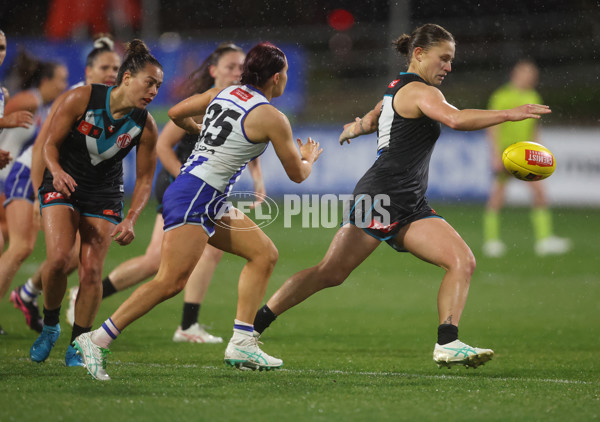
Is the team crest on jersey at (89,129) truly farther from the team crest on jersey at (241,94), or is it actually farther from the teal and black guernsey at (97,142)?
the team crest on jersey at (241,94)

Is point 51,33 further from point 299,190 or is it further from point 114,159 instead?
point 114,159

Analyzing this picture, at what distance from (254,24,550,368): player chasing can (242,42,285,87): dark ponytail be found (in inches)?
32.3

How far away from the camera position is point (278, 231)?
15352 mm

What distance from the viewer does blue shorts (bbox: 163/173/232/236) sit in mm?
5059

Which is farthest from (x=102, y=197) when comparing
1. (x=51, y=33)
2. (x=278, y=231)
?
(x=51, y=33)

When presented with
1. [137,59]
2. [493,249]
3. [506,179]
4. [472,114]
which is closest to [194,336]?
[137,59]

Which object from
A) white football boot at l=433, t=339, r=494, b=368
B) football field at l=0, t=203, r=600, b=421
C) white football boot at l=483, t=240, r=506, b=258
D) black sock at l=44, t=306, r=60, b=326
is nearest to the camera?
football field at l=0, t=203, r=600, b=421

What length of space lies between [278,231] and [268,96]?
10080 millimetres

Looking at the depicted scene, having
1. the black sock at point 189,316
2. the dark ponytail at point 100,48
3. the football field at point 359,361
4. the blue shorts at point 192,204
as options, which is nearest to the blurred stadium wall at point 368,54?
the football field at point 359,361

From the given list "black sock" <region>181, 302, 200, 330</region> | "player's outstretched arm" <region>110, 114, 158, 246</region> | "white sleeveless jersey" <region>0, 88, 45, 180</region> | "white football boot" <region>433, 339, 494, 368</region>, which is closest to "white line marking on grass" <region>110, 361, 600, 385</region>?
"white football boot" <region>433, 339, 494, 368</region>

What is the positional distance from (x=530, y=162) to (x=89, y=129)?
9.53 ft

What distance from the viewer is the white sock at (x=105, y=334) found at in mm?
5023

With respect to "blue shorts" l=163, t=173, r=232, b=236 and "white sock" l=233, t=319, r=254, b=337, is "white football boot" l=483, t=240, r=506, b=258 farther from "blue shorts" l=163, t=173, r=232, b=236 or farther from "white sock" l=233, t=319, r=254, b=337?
"blue shorts" l=163, t=173, r=232, b=236

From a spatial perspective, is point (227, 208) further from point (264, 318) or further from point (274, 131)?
point (264, 318)
